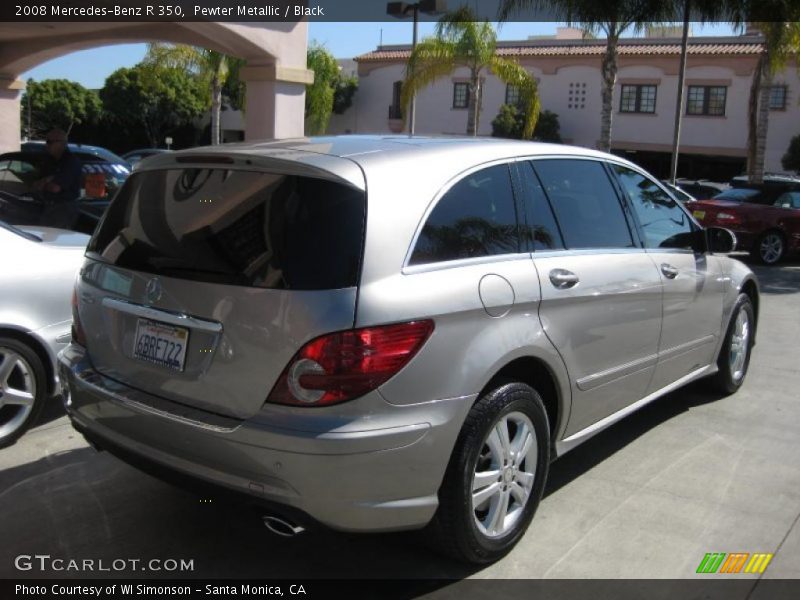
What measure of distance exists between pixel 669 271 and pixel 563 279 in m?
1.21

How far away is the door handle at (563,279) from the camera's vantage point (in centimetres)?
353

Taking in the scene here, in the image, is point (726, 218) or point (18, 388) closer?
point (18, 388)

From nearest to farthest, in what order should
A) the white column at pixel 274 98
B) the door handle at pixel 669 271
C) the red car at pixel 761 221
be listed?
the door handle at pixel 669 271
the white column at pixel 274 98
the red car at pixel 761 221

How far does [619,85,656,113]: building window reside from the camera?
3541 cm

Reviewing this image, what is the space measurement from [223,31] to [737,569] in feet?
33.1

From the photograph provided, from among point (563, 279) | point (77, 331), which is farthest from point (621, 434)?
point (77, 331)

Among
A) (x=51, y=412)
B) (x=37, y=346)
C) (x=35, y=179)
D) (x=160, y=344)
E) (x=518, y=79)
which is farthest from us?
(x=518, y=79)

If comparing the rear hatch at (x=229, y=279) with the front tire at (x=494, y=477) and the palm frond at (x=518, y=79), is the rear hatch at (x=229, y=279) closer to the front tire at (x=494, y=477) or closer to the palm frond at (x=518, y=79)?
the front tire at (x=494, y=477)

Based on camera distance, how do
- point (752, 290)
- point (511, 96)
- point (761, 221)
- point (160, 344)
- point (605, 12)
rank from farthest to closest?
point (511, 96)
point (605, 12)
point (761, 221)
point (752, 290)
point (160, 344)

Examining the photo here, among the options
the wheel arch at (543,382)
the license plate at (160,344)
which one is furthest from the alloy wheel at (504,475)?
the license plate at (160,344)

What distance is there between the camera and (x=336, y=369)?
2.72 metres

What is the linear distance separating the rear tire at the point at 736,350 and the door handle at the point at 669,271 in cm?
118

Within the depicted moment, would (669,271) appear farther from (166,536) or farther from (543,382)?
(166,536)

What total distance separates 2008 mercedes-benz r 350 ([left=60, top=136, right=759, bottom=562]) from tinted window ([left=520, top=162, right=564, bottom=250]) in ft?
0.04
